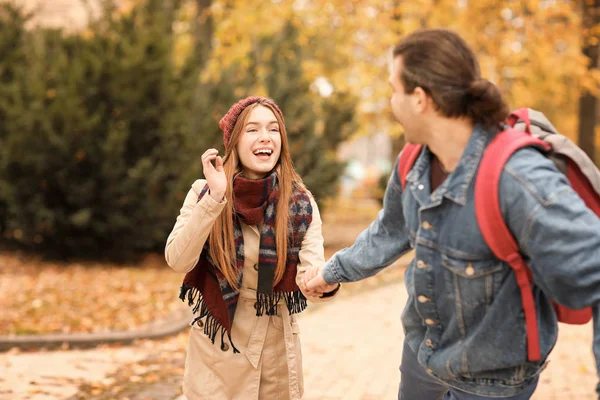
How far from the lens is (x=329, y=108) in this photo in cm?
2102

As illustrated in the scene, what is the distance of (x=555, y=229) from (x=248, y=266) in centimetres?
164

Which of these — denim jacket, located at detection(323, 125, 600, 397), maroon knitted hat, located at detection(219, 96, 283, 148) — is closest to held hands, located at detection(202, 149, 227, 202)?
maroon knitted hat, located at detection(219, 96, 283, 148)

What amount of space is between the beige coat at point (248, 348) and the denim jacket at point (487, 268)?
0.84 m

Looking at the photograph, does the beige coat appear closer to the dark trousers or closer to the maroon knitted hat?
the maroon knitted hat

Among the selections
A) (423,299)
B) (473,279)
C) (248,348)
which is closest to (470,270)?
(473,279)

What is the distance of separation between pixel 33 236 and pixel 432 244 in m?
11.0

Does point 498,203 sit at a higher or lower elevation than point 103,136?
lower

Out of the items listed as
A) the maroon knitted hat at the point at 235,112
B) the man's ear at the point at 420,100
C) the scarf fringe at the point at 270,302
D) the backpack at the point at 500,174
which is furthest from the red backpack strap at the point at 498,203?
the maroon knitted hat at the point at 235,112

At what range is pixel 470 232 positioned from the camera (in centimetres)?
243

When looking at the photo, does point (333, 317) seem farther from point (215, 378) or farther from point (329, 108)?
point (329, 108)

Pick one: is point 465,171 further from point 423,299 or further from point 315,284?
point 315,284

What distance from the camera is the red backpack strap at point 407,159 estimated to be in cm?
277

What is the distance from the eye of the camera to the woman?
11.3 feet

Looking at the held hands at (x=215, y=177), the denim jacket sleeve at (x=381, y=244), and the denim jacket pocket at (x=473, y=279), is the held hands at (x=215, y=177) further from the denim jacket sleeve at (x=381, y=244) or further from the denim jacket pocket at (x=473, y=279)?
the denim jacket pocket at (x=473, y=279)
